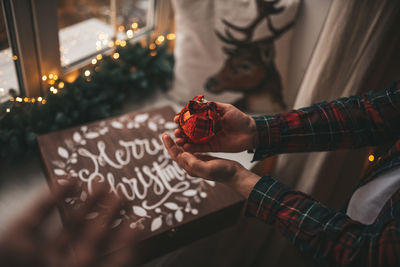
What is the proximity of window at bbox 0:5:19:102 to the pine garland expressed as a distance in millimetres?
78

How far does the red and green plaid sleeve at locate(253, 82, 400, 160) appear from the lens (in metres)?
0.79

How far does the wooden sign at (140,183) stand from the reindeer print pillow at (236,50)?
353 millimetres

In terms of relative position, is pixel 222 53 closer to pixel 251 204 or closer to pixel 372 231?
pixel 251 204

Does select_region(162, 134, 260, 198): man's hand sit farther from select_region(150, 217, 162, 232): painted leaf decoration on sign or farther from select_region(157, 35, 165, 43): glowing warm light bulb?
select_region(157, 35, 165, 43): glowing warm light bulb

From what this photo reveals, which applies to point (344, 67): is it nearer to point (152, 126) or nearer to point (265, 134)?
point (265, 134)

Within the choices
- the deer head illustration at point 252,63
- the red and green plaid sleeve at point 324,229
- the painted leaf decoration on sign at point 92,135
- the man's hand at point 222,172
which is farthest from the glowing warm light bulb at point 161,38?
the red and green plaid sleeve at point 324,229

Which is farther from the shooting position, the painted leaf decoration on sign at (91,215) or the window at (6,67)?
the window at (6,67)

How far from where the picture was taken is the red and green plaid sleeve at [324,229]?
1.74ft

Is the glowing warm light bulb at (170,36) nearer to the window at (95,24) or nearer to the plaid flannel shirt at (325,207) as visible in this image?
the window at (95,24)

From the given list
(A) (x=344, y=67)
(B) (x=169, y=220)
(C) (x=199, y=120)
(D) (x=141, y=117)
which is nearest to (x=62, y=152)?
(D) (x=141, y=117)

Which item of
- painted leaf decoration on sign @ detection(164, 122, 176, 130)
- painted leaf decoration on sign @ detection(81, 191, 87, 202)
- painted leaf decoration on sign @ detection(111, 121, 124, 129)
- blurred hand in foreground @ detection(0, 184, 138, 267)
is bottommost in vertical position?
blurred hand in foreground @ detection(0, 184, 138, 267)

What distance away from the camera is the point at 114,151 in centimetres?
98

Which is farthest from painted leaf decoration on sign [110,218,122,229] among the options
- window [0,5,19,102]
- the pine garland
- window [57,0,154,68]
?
window [57,0,154,68]

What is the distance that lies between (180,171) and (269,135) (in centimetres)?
30
